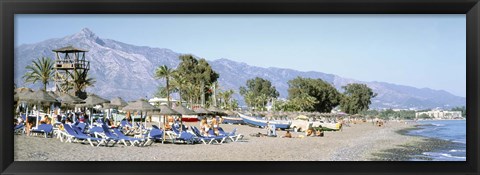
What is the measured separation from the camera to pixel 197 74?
45.4 ft

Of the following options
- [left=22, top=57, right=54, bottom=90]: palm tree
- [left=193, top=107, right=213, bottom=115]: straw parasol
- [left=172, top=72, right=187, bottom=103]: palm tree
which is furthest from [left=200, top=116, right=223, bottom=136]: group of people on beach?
[left=22, top=57, right=54, bottom=90]: palm tree

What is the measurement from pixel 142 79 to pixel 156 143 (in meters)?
1.74

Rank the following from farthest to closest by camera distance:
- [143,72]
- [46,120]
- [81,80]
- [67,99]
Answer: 1. [67,99]
2. [46,120]
3. [81,80]
4. [143,72]

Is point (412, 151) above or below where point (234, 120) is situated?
below

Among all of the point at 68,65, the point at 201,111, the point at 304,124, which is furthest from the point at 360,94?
the point at 68,65

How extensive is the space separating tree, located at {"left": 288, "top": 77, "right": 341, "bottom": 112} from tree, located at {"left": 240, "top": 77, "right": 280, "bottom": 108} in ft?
1.82

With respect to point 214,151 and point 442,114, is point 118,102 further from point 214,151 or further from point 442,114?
point 442,114

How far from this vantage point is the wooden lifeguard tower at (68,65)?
11.1 metres

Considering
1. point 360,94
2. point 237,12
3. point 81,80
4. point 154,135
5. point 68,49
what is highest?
point 237,12

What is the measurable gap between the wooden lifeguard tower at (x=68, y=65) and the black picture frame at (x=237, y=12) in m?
3.45

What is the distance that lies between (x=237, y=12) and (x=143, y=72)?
16.6ft

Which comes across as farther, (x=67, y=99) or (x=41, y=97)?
(x=67, y=99)

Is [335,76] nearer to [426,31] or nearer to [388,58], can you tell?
[388,58]

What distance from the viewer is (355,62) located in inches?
451
